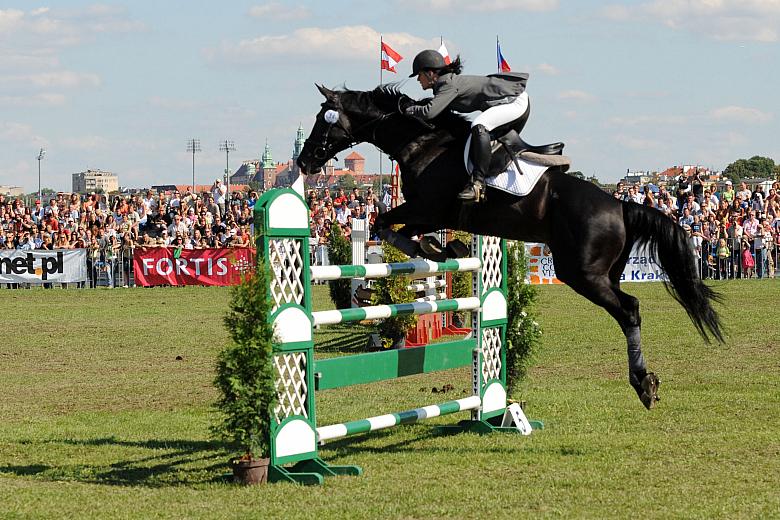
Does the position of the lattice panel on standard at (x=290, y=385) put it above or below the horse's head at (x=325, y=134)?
below

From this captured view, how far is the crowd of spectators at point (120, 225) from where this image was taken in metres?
26.2

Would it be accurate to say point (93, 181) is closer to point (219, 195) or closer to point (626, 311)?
point (219, 195)

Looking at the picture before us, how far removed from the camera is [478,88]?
24.5ft

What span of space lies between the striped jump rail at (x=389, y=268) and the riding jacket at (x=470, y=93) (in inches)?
41.1

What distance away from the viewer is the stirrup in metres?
7.19

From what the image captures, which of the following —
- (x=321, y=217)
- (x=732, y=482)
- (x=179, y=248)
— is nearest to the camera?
(x=732, y=482)

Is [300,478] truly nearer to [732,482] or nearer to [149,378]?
[732,482]

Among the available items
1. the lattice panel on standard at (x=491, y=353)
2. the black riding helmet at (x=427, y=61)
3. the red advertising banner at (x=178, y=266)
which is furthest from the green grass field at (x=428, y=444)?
the red advertising banner at (x=178, y=266)

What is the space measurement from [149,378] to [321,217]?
16609mm

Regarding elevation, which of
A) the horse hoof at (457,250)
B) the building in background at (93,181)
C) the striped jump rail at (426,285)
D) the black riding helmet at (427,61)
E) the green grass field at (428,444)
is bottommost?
the green grass field at (428,444)

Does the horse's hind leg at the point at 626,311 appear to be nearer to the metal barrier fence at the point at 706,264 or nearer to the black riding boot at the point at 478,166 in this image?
the black riding boot at the point at 478,166

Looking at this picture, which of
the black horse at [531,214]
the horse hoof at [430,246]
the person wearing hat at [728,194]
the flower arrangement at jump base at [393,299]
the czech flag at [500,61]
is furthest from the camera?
the person wearing hat at [728,194]

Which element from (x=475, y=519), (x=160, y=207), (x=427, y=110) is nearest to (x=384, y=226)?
(x=427, y=110)

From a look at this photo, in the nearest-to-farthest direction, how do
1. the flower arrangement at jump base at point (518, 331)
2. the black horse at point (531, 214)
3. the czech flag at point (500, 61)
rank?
1. the black horse at point (531, 214)
2. the flower arrangement at jump base at point (518, 331)
3. the czech flag at point (500, 61)
